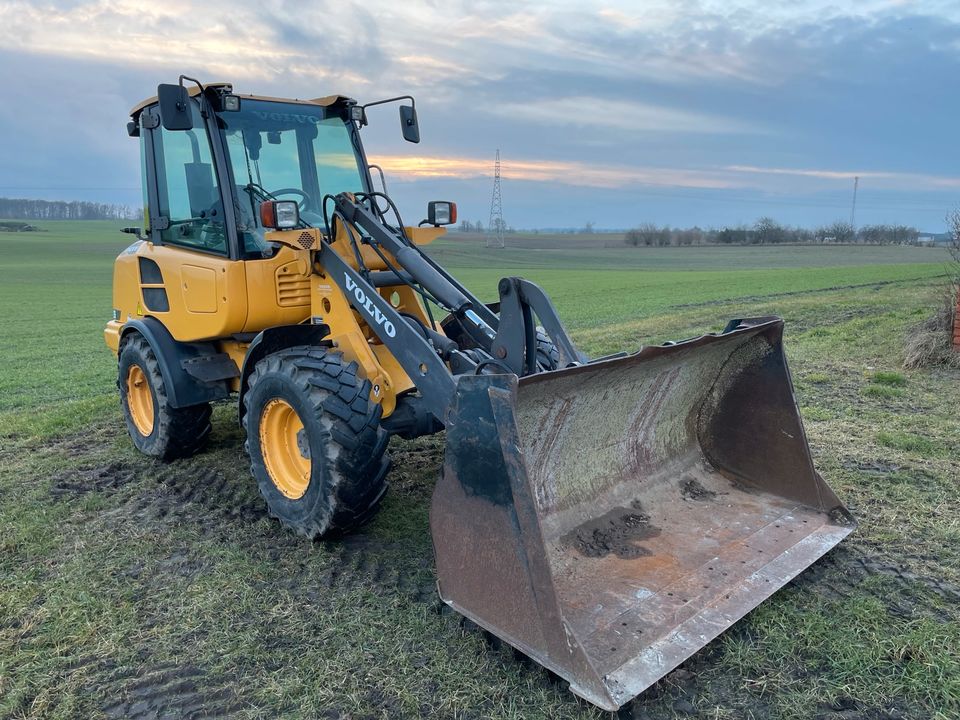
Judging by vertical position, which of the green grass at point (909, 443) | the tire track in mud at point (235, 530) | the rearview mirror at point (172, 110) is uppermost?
the rearview mirror at point (172, 110)

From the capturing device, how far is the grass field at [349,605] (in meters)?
3.00

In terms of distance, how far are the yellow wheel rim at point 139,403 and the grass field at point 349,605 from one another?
30cm

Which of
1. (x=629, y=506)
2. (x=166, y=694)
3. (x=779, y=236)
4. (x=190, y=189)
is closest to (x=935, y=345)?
(x=629, y=506)

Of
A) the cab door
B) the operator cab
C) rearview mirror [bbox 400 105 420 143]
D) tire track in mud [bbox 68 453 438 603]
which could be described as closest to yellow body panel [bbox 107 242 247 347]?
the cab door

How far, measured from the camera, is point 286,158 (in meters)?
5.45

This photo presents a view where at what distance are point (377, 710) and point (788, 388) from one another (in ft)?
9.79

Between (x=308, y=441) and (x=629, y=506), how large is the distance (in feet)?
6.07

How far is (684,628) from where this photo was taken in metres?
3.17

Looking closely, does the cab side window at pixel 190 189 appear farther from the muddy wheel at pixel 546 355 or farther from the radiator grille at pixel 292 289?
the muddy wheel at pixel 546 355

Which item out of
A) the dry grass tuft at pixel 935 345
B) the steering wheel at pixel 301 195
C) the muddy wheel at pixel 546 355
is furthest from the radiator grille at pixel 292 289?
the dry grass tuft at pixel 935 345

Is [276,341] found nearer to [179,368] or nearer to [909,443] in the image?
[179,368]

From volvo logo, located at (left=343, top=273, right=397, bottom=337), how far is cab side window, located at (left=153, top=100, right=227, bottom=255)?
1.10 metres

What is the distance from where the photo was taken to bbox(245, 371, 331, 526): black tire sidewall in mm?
4023

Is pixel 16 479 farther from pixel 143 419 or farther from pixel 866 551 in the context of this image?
pixel 866 551
